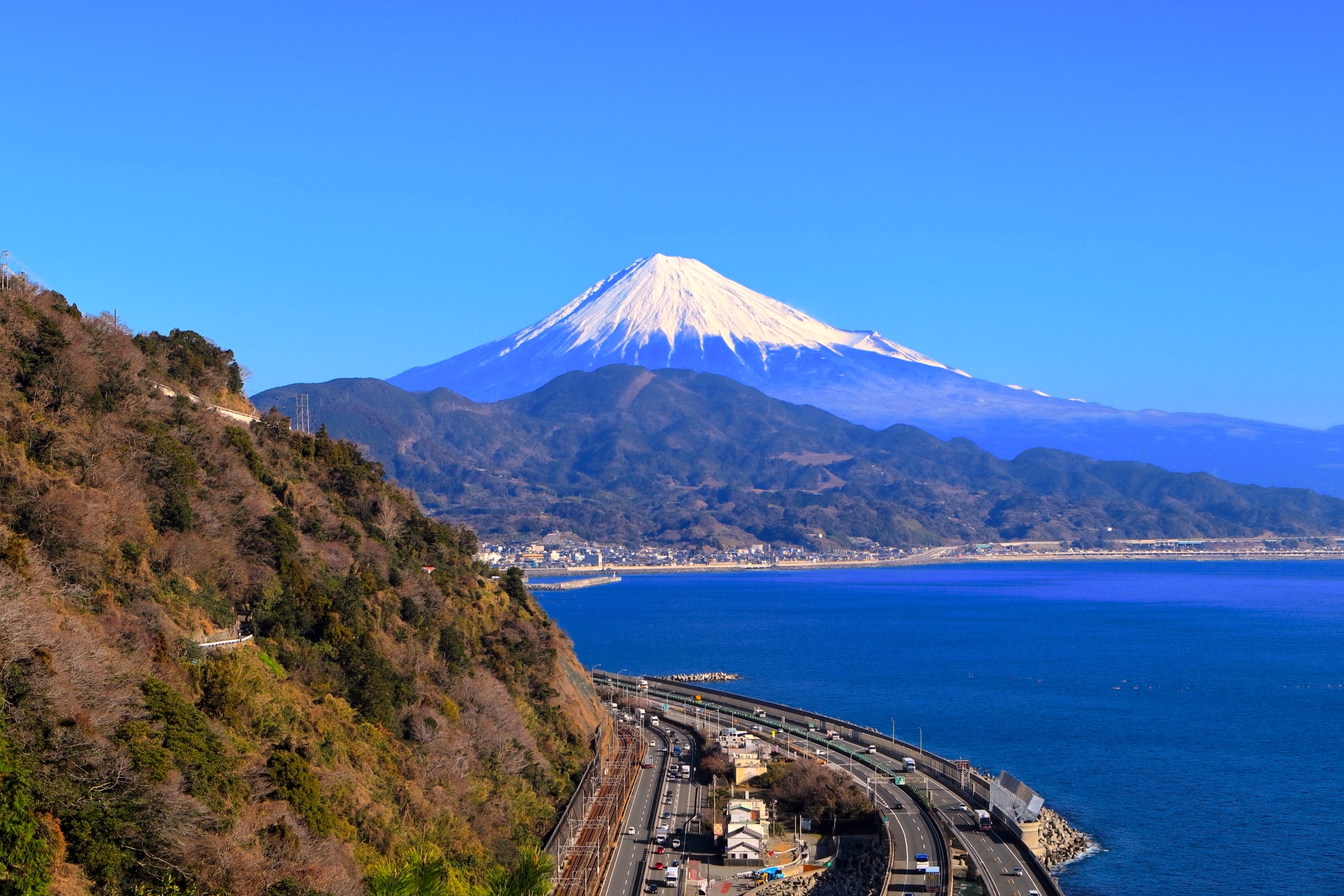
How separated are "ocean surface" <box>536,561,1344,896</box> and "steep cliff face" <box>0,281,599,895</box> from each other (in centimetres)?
1193

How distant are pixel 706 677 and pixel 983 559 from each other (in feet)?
367

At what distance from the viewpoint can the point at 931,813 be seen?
26328 millimetres

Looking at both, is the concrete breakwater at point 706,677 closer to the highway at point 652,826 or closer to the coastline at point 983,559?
the highway at point 652,826

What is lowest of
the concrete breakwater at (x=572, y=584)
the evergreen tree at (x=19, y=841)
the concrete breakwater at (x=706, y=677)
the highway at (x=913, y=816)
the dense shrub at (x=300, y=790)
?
the concrete breakwater at (x=572, y=584)

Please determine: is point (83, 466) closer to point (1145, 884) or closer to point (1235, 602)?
point (1145, 884)

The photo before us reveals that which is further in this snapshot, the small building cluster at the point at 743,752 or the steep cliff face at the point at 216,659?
the small building cluster at the point at 743,752

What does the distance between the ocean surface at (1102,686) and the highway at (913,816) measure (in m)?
1.73

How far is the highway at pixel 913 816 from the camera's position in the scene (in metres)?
21.7

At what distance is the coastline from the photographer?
5581 inches

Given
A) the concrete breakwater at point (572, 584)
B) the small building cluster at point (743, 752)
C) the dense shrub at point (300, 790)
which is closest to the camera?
the dense shrub at point (300, 790)

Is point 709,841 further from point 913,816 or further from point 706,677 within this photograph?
point 706,677

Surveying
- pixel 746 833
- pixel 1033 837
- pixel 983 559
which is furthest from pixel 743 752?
pixel 983 559

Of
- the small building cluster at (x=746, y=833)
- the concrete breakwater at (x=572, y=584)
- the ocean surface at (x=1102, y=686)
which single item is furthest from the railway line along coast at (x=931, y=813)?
the concrete breakwater at (x=572, y=584)

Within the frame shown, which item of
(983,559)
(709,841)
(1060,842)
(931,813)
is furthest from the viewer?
(983,559)
